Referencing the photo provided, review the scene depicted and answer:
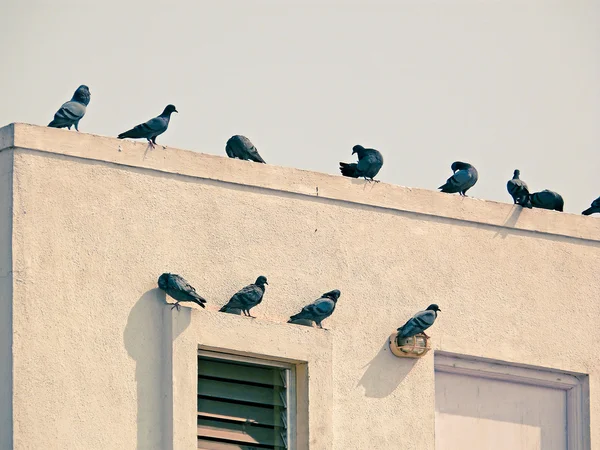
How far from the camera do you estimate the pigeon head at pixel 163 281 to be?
21.7 meters

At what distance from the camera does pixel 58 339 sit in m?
21.2

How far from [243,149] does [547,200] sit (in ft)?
11.0

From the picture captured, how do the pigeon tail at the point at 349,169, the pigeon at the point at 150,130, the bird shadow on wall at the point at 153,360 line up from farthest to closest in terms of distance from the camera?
the pigeon tail at the point at 349,169 < the pigeon at the point at 150,130 < the bird shadow on wall at the point at 153,360

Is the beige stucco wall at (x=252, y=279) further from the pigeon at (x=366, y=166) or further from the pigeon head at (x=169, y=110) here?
the pigeon head at (x=169, y=110)

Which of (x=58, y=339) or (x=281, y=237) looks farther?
(x=281, y=237)

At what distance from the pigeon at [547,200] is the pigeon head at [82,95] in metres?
4.69

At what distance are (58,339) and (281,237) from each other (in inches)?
106

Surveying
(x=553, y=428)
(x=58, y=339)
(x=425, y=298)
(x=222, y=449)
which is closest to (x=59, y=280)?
(x=58, y=339)

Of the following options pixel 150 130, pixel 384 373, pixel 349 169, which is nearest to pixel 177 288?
pixel 150 130

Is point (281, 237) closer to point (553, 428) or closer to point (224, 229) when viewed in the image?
point (224, 229)

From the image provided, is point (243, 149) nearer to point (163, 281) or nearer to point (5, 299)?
point (163, 281)

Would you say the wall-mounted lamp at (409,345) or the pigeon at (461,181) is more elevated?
the pigeon at (461,181)

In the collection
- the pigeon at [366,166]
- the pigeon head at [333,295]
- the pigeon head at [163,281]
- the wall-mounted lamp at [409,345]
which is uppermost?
the pigeon at [366,166]

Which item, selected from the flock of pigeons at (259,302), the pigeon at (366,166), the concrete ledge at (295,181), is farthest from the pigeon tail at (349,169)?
the flock of pigeons at (259,302)
